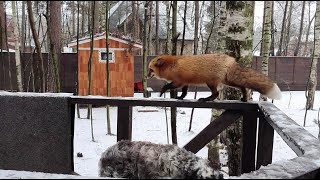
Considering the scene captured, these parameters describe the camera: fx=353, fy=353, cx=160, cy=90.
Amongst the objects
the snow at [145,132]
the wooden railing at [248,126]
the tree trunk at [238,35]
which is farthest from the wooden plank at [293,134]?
the snow at [145,132]

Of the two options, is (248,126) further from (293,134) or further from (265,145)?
(293,134)

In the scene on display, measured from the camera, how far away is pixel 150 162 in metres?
2.37

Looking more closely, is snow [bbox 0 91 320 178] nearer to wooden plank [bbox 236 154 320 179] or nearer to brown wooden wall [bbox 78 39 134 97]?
brown wooden wall [bbox 78 39 134 97]

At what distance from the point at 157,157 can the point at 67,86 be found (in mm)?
14215

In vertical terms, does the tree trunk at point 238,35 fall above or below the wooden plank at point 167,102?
above

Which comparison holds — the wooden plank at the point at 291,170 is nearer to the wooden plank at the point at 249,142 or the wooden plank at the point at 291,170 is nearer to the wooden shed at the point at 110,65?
the wooden plank at the point at 249,142

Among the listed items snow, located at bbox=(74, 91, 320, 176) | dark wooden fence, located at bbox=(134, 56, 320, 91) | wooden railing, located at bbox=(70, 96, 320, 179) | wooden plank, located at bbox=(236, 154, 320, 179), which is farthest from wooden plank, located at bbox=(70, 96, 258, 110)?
dark wooden fence, located at bbox=(134, 56, 320, 91)

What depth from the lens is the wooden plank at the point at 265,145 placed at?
248 centimetres

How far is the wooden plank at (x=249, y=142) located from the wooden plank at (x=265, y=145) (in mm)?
161

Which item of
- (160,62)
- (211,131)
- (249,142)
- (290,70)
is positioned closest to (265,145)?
(249,142)

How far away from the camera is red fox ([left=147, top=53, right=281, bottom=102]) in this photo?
9.44 ft

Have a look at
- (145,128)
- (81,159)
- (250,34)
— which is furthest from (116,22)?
(250,34)

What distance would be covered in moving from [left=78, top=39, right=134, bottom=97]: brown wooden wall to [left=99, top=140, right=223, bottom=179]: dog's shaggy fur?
389 inches

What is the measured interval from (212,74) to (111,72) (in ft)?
32.1
